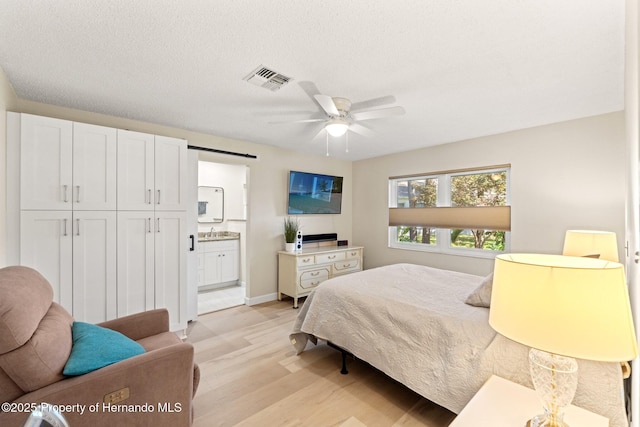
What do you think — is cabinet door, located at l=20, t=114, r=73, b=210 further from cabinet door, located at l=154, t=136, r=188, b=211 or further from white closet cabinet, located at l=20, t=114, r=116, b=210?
cabinet door, located at l=154, t=136, r=188, b=211

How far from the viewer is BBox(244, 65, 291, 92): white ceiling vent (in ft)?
6.59

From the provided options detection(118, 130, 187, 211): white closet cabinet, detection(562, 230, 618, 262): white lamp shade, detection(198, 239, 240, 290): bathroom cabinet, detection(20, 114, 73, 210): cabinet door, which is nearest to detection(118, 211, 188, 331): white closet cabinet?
detection(118, 130, 187, 211): white closet cabinet

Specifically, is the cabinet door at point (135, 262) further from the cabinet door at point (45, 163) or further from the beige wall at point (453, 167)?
the beige wall at point (453, 167)

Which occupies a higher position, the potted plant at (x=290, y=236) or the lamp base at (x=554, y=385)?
the potted plant at (x=290, y=236)

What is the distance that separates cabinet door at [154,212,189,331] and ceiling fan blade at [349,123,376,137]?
2.10 meters

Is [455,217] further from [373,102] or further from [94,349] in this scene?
[94,349]

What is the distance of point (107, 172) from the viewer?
268cm

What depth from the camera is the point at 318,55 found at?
1.81 meters

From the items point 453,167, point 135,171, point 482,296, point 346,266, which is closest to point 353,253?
point 346,266

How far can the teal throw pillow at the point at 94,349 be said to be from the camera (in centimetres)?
134

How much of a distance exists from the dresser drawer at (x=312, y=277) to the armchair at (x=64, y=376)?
253 cm

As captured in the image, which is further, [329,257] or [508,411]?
[329,257]

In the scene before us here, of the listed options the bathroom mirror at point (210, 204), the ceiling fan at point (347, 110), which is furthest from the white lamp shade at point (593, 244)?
the bathroom mirror at point (210, 204)

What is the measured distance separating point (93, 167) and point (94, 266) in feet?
3.02
